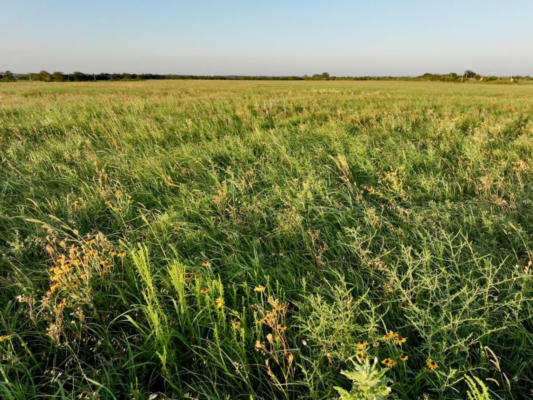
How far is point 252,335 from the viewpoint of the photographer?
1479 mm

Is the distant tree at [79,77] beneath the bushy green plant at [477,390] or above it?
above

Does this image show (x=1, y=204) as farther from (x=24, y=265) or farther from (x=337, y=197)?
(x=337, y=197)

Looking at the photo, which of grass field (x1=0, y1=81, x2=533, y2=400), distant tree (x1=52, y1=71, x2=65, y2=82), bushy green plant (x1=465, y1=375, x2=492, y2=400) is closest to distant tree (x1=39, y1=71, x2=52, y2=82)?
distant tree (x1=52, y1=71, x2=65, y2=82)

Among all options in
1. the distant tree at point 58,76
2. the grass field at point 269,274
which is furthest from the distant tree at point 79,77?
the grass field at point 269,274

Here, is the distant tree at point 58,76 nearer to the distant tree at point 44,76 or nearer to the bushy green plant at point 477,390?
the distant tree at point 44,76

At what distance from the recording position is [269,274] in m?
1.96

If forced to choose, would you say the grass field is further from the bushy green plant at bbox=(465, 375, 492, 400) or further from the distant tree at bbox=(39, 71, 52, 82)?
the distant tree at bbox=(39, 71, 52, 82)

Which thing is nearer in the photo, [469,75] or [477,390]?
[477,390]

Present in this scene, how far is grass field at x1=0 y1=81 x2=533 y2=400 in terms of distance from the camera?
1.38 meters

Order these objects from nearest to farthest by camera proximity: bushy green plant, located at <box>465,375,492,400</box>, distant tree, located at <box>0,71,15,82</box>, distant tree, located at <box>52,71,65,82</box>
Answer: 1. bushy green plant, located at <box>465,375,492,400</box>
2. distant tree, located at <box>0,71,15,82</box>
3. distant tree, located at <box>52,71,65,82</box>

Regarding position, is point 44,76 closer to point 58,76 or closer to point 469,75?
point 58,76

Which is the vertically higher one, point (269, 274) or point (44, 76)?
point (44, 76)

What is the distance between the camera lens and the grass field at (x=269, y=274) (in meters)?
1.38

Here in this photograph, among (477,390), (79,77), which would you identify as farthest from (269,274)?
(79,77)
